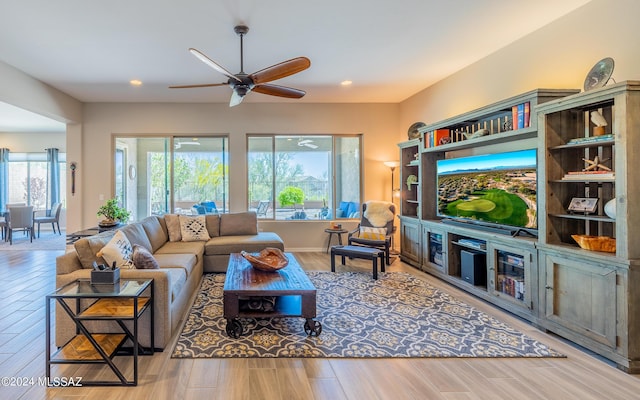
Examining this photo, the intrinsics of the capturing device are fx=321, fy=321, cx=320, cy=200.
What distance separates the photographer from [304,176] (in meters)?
6.72

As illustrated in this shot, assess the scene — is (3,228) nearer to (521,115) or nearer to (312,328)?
(312,328)

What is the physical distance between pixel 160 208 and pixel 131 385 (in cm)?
514

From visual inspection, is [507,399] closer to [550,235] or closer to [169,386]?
[550,235]

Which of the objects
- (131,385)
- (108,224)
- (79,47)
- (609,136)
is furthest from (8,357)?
(609,136)

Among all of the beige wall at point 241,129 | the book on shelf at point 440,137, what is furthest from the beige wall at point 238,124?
the book on shelf at point 440,137

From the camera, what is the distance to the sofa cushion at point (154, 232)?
4.23 m

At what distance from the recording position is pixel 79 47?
3887mm

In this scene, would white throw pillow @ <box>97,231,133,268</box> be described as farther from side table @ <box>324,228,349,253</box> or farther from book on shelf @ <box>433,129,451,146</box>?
book on shelf @ <box>433,129,451,146</box>

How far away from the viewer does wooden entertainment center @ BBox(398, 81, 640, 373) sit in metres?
2.29

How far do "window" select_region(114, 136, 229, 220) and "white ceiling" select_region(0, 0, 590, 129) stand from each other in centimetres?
146

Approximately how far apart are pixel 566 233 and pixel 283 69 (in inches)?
120

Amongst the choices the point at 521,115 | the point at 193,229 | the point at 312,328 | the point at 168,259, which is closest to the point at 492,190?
the point at 521,115

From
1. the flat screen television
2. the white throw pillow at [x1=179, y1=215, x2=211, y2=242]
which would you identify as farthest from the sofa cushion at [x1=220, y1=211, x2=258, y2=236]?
the flat screen television

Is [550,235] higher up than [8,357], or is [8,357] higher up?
[550,235]
